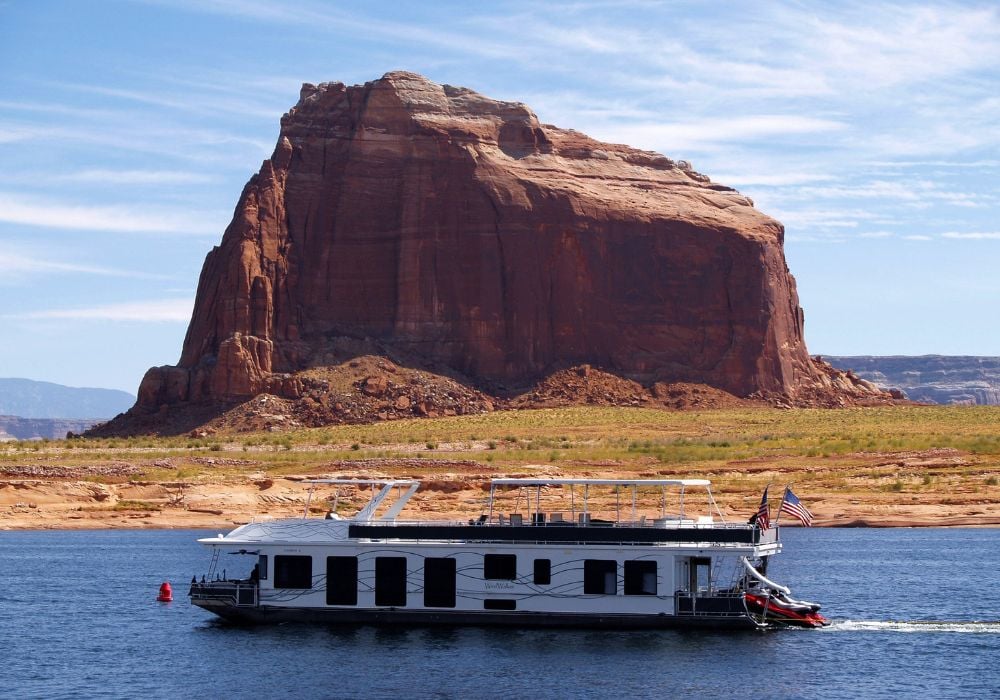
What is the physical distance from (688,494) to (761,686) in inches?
1824

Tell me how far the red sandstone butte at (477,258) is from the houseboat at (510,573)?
303 ft

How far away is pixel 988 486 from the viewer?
8150cm

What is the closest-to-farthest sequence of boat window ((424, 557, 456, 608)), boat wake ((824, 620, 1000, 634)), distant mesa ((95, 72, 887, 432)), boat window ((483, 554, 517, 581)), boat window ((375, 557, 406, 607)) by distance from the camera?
boat wake ((824, 620, 1000, 634)), boat window ((483, 554, 517, 581)), boat window ((424, 557, 456, 608)), boat window ((375, 557, 406, 607)), distant mesa ((95, 72, 887, 432))

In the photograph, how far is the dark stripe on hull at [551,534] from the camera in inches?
1672

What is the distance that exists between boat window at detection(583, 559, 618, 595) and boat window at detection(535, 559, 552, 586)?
1.01 metres

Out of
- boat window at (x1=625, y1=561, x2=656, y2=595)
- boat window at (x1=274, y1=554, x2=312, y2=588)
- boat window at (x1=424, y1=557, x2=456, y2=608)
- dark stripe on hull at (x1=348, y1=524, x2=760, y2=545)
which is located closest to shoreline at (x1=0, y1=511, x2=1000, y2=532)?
boat window at (x1=274, y1=554, x2=312, y2=588)

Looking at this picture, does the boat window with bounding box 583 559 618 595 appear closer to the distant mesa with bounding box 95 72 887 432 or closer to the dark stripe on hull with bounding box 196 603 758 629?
the dark stripe on hull with bounding box 196 603 758 629

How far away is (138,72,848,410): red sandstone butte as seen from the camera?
13950 cm

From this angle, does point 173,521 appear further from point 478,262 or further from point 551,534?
point 478,262

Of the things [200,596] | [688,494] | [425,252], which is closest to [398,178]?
[425,252]

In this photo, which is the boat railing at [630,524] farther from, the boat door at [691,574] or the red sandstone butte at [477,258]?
the red sandstone butte at [477,258]

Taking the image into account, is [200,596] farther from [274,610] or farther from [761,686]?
[761,686]

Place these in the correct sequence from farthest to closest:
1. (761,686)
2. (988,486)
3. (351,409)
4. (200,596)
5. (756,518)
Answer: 1. (351,409)
2. (988,486)
3. (200,596)
4. (756,518)
5. (761,686)

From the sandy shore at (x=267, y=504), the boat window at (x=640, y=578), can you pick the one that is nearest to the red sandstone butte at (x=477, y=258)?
the sandy shore at (x=267, y=504)
